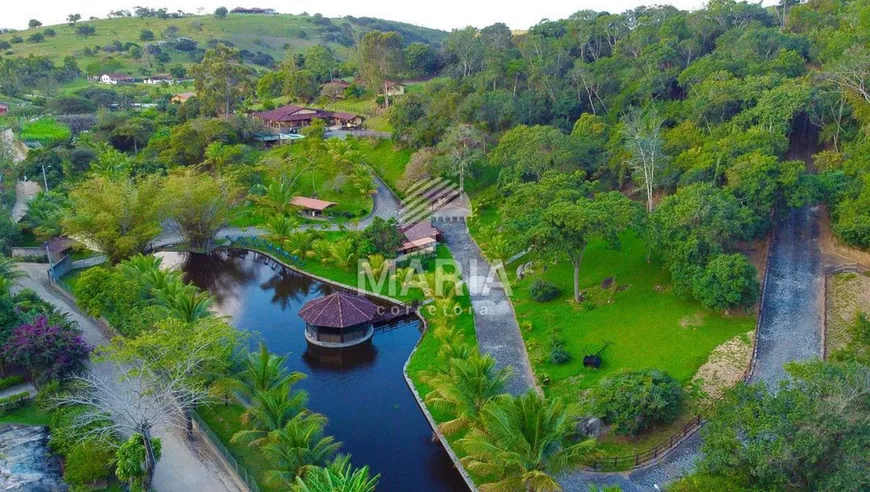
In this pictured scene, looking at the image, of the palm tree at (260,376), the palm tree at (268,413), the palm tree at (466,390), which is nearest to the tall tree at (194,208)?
the palm tree at (260,376)

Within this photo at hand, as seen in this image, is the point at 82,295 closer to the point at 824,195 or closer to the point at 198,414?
the point at 198,414

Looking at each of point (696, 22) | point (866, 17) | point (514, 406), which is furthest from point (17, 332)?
point (696, 22)

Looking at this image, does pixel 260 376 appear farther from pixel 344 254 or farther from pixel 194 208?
pixel 194 208

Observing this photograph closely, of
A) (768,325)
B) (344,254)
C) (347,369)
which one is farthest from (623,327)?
(344,254)

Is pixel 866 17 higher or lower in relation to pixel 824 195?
higher

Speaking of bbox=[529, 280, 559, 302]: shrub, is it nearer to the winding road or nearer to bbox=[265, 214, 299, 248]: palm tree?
the winding road

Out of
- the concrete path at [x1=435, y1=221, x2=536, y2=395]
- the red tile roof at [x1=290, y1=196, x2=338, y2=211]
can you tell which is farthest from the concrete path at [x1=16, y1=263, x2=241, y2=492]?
the red tile roof at [x1=290, y1=196, x2=338, y2=211]

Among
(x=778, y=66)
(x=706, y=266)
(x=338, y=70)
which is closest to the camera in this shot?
(x=706, y=266)
